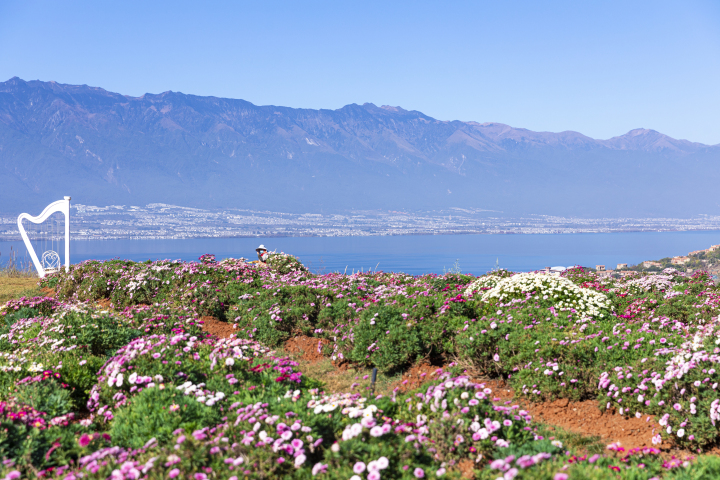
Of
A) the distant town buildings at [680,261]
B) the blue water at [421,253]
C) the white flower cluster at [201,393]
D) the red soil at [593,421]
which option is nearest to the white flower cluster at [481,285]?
the red soil at [593,421]

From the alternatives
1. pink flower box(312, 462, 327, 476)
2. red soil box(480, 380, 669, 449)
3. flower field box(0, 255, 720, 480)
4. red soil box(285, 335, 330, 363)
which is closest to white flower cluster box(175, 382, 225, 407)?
flower field box(0, 255, 720, 480)

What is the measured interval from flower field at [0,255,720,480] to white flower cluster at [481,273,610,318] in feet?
0.10

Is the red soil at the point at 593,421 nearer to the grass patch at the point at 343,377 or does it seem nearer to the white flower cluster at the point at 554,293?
the grass patch at the point at 343,377

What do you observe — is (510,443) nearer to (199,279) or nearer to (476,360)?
(476,360)

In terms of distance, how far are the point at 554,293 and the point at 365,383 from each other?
13.3ft

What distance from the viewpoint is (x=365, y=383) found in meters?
5.65

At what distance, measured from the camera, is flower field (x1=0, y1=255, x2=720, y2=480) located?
3.32 meters

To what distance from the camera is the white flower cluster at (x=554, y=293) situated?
305 inches

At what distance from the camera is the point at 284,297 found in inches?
364

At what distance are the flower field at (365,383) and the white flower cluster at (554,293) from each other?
30 millimetres

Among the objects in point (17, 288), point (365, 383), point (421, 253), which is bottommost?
point (421, 253)

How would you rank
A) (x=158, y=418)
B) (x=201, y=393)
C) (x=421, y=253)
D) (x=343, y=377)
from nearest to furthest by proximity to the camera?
(x=158, y=418), (x=201, y=393), (x=343, y=377), (x=421, y=253)

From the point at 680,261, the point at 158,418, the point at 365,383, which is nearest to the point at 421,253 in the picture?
the point at 680,261

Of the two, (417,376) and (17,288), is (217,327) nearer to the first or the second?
(417,376)
